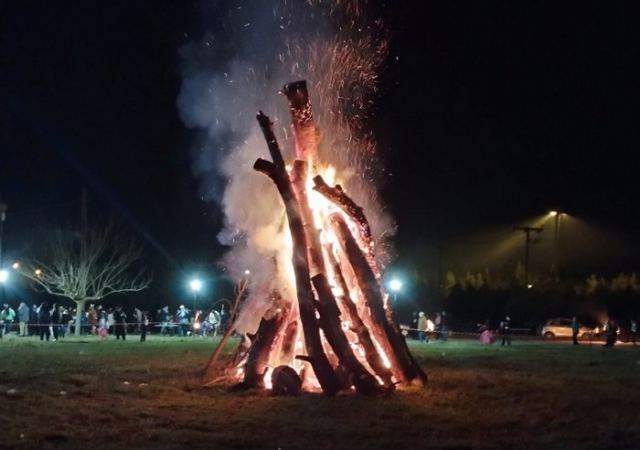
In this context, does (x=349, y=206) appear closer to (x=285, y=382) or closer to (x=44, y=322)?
(x=285, y=382)

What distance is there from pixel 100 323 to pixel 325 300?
2401 centimetres

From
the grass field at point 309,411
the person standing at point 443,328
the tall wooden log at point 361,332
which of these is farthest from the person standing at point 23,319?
the tall wooden log at point 361,332

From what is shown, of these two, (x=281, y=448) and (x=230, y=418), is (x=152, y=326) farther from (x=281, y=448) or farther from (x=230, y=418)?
(x=281, y=448)

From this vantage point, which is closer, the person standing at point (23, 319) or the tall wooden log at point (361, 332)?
the tall wooden log at point (361, 332)

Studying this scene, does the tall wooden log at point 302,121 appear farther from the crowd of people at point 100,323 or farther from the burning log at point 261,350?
the crowd of people at point 100,323

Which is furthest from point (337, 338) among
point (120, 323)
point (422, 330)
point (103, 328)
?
point (120, 323)

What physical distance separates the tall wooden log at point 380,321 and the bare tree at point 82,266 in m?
26.2

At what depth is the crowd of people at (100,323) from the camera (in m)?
37.5

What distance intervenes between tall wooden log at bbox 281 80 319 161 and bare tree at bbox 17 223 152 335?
84.3ft

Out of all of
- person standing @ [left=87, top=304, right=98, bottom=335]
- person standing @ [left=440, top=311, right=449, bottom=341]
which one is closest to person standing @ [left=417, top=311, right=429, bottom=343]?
person standing @ [left=440, top=311, right=449, bottom=341]

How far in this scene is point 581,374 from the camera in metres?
22.7

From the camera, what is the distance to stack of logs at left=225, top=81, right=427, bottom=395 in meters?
17.5

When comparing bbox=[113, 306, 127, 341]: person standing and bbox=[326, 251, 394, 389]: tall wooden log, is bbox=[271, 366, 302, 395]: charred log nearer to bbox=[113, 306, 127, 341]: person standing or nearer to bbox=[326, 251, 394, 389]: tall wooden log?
bbox=[326, 251, 394, 389]: tall wooden log

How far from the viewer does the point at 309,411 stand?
592 inches
